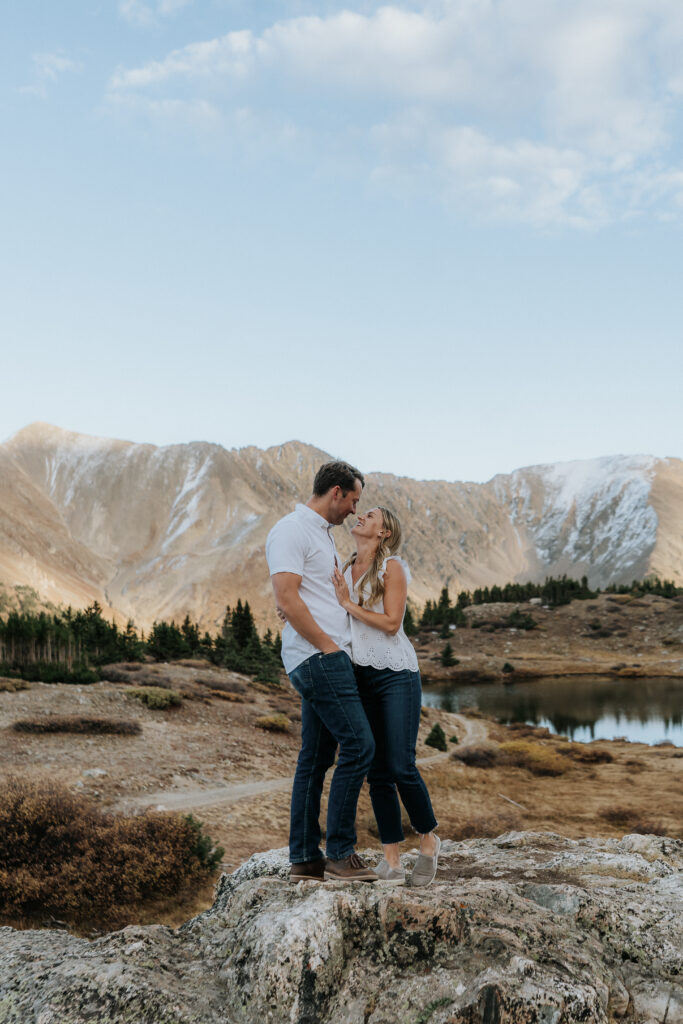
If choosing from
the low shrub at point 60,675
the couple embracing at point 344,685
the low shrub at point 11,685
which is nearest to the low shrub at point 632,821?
the couple embracing at point 344,685

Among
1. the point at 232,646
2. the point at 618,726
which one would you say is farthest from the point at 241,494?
the point at 618,726

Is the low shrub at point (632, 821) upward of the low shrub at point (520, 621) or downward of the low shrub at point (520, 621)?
upward

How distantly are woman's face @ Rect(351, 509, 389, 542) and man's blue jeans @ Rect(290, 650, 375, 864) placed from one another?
0.99 meters

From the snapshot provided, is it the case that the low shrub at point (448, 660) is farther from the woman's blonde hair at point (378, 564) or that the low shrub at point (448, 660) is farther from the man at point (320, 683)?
the man at point (320, 683)

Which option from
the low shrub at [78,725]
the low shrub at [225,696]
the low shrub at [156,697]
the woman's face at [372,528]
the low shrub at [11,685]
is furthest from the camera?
the low shrub at [225,696]

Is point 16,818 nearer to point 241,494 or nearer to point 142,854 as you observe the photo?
point 142,854

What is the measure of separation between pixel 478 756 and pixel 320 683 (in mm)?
25160

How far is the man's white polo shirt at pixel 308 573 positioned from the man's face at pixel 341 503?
0.16 m

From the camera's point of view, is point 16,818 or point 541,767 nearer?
point 16,818

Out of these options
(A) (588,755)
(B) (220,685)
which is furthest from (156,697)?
(A) (588,755)

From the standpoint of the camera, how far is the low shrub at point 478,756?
26297 millimetres

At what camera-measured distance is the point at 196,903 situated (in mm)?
8750

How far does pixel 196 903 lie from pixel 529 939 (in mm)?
6727

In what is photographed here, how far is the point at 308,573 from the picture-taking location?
4.35 m
